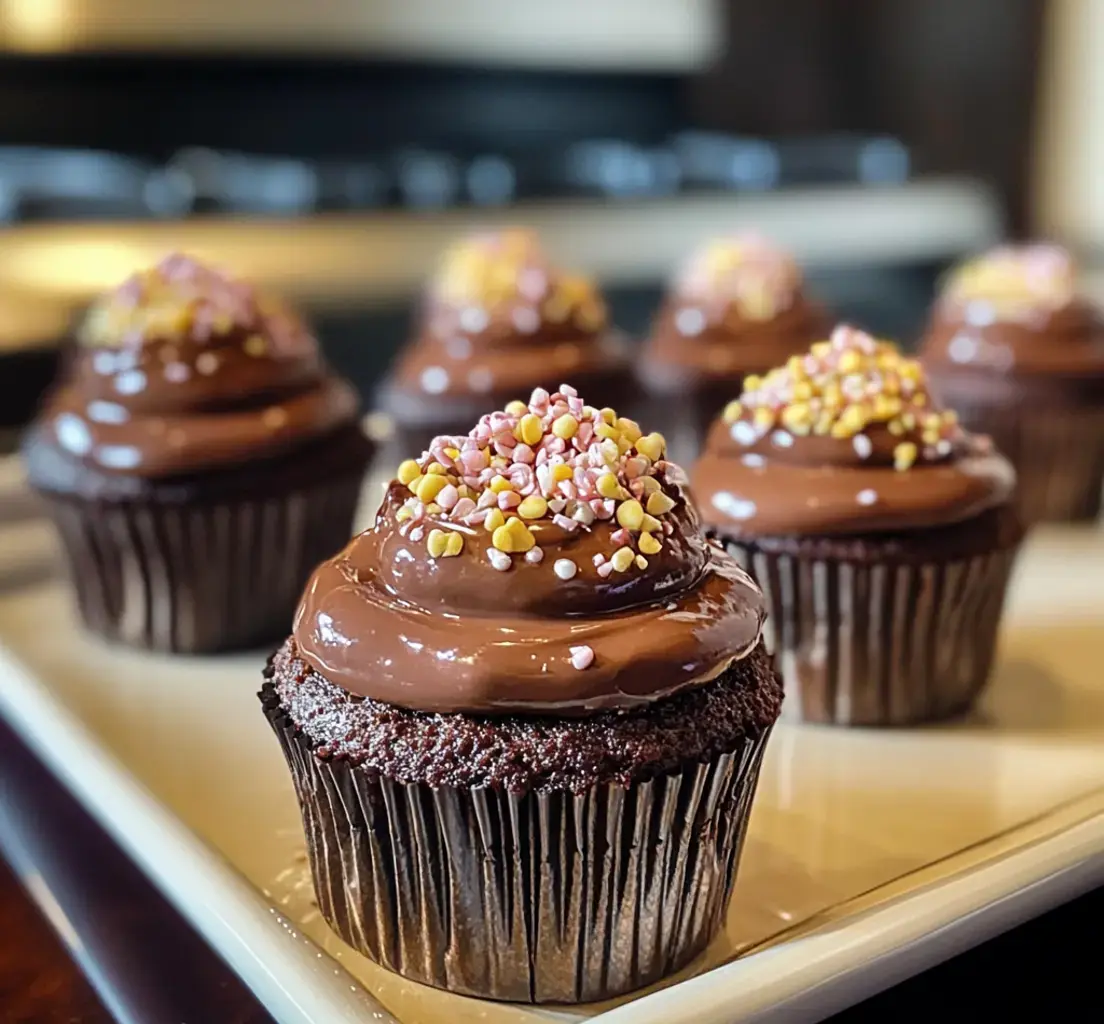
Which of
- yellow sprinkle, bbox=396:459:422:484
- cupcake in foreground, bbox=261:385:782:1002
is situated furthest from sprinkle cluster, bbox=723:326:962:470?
yellow sprinkle, bbox=396:459:422:484

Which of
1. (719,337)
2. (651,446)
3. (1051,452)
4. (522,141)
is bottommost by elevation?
(1051,452)

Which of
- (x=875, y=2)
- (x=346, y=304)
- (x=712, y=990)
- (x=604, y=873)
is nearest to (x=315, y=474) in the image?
(x=604, y=873)

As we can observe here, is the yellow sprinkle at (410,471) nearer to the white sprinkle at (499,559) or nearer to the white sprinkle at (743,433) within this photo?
the white sprinkle at (499,559)

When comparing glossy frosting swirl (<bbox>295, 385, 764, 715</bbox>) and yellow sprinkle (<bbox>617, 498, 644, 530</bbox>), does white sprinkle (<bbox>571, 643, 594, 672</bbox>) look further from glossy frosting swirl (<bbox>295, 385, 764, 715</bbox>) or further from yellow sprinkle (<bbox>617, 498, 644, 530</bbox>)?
yellow sprinkle (<bbox>617, 498, 644, 530</bbox>)

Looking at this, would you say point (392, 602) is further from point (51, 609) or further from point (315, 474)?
point (51, 609)

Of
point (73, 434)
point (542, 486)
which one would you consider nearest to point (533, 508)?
point (542, 486)

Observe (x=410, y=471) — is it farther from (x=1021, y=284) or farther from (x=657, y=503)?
(x=1021, y=284)
